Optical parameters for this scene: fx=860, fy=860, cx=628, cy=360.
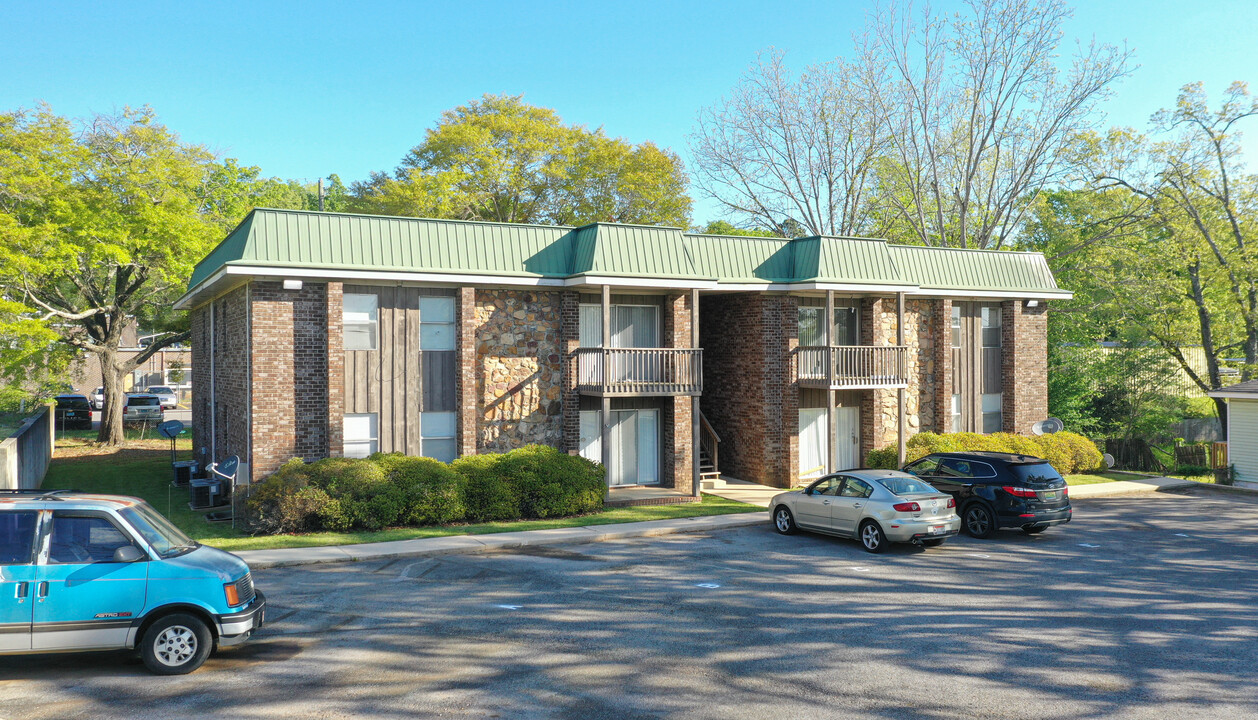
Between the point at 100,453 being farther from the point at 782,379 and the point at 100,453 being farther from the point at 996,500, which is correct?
the point at 996,500

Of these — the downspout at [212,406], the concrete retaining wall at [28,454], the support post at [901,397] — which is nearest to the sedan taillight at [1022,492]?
the support post at [901,397]

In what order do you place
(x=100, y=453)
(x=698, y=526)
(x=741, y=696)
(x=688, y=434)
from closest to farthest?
(x=741, y=696) → (x=698, y=526) → (x=688, y=434) → (x=100, y=453)

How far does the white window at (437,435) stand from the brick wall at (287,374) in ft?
7.50

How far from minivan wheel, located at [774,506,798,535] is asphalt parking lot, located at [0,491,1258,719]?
171cm

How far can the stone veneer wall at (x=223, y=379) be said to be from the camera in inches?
774

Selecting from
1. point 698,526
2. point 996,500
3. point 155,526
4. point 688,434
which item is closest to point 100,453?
point 688,434

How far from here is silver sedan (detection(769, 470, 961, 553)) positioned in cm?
1529

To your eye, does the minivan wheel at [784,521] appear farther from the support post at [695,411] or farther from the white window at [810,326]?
the white window at [810,326]

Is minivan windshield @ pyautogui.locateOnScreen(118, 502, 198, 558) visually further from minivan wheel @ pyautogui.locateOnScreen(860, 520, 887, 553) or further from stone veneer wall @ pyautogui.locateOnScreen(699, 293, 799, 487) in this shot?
stone veneer wall @ pyautogui.locateOnScreen(699, 293, 799, 487)

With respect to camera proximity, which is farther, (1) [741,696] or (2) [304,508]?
(2) [304,508]

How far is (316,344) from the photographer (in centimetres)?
1914

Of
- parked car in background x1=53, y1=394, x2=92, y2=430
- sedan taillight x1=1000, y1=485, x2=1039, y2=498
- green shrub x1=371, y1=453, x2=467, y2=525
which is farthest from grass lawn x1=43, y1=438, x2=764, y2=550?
parked car in background x1=53, y1=394, x2=92, y2=430

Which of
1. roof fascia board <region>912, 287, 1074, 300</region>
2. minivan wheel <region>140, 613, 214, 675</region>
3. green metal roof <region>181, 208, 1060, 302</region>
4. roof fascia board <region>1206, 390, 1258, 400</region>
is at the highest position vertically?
green metal roof <region>181, 208, 1060, 302</region>

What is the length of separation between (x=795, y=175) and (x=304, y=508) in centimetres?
3093
